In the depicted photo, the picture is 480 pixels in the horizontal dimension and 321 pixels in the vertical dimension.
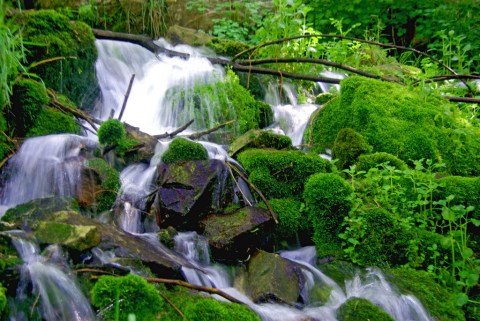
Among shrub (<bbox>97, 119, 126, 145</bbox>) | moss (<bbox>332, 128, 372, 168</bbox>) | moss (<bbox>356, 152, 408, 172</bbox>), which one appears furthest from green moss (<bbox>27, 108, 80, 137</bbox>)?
moss (<bbox>356, 152, 408, 172</bbox>)

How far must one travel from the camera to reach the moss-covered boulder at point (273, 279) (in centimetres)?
327

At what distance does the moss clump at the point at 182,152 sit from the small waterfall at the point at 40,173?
0.76 metres

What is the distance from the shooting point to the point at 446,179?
160 inches

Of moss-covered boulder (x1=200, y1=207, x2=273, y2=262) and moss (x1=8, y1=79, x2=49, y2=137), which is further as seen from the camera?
moss (x1=8, y1=79, x2=49, y2=137)

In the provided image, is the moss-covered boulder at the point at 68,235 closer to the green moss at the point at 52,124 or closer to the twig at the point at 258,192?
the twig at the point at 258,192

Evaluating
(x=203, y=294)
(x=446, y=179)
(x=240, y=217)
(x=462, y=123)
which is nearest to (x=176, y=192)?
(x=240, y=217)

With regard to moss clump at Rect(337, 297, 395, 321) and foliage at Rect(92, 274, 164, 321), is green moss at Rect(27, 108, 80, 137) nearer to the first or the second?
foliage at Rect(92, 274, 164, 321)

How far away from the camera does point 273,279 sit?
11.0 feet

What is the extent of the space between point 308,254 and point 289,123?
8.40 feet

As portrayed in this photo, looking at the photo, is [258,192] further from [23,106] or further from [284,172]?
[23,106]

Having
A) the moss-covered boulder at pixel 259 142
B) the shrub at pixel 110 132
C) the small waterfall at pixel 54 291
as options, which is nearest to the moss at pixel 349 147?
the moss-covered boulder at pixel 259 142

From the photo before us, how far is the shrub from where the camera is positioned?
441 cm

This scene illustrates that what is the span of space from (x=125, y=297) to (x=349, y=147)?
2859mm

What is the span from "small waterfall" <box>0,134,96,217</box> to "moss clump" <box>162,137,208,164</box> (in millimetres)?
764
